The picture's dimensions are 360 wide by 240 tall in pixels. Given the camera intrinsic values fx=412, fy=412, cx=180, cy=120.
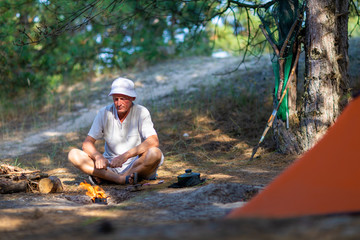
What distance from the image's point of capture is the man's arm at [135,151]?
4.44m

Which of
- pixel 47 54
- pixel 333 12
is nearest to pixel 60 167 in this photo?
pixel 333 12

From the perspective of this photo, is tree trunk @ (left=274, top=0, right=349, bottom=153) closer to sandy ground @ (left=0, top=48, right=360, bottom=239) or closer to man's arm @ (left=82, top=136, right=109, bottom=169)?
sandy ground @ (left=0, top=48, right=360, bottom=239)

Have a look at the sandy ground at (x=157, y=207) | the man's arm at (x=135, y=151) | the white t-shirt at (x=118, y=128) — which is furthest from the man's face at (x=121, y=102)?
the sandy ground at (x=157, y=207)

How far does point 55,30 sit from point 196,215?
3.02 m

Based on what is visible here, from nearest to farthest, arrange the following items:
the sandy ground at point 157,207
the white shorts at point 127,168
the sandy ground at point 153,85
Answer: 1. the sandy ground at point 157,207
2. the white shorts at point 127,168
3. the sandy ground at point 153,85

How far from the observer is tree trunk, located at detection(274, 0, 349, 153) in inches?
188

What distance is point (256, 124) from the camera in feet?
21.9

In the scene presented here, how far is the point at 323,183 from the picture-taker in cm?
222

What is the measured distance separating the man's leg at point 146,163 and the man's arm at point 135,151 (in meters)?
0.06

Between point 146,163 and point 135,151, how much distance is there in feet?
0.63

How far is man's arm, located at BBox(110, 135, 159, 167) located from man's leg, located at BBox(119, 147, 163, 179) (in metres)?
0.06

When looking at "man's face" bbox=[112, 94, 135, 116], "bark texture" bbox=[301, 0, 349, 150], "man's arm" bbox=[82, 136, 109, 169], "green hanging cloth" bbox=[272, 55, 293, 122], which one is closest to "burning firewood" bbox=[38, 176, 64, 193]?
"man's arm" bbox=[82, 136, 109, 169]

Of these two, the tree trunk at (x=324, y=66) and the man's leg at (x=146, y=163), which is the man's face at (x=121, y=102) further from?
the tree trunk at (x=324, y=66)

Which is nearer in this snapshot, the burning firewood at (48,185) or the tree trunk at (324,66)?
the burning firewood at (48,185)
